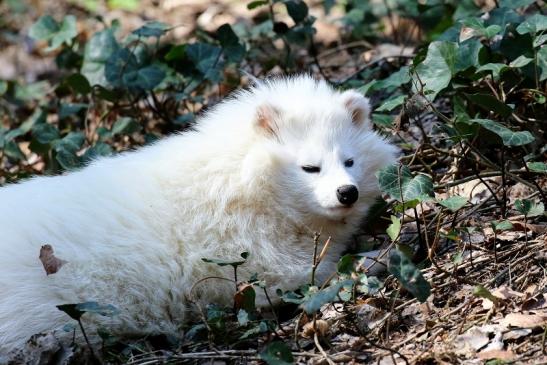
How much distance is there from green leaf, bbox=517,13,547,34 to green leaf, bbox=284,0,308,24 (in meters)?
2.04

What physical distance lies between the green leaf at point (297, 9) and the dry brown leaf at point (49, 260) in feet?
10.6

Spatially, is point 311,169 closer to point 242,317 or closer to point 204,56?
point 242,317

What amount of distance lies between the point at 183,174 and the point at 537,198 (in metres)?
2.17

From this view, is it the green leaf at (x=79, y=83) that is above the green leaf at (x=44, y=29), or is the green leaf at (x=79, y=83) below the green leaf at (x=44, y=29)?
below

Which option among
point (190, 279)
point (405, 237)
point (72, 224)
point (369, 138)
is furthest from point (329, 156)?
point (72, 224)

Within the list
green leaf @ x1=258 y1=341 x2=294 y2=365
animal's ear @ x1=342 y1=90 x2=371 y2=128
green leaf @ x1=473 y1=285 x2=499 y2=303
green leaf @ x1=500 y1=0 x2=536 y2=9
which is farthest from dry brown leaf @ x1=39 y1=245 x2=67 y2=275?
green leaf @ x1=500 y1=0 x2=536 y2=9

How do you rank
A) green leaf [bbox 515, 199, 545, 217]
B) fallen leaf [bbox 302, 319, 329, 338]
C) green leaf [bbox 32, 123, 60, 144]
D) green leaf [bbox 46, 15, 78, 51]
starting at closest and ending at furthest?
fallen leaf [bbox 302, 319, 329, 338], green leaf [bbox 515, 199, 545, 217], green leaf [bbox 32, 123, 60, 144], green leaf [bbox 46, 15, 78, 51]

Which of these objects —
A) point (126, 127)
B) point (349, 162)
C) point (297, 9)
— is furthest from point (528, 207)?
point (126, 127)

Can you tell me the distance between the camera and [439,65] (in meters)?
5.00

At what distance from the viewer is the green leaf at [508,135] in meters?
4.38

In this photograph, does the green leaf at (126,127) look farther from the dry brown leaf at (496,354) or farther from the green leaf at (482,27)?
the dry brown leaf at (496,354)

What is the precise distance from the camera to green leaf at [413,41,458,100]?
4.96 metres

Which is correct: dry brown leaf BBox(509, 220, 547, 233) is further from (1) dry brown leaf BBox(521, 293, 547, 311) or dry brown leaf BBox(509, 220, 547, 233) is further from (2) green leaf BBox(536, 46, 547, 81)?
(2) green leaf BBox(536, 46, 547, 81)

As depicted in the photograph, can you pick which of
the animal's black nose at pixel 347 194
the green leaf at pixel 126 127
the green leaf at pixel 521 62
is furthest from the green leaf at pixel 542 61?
the green leaf at pixel 126 127
